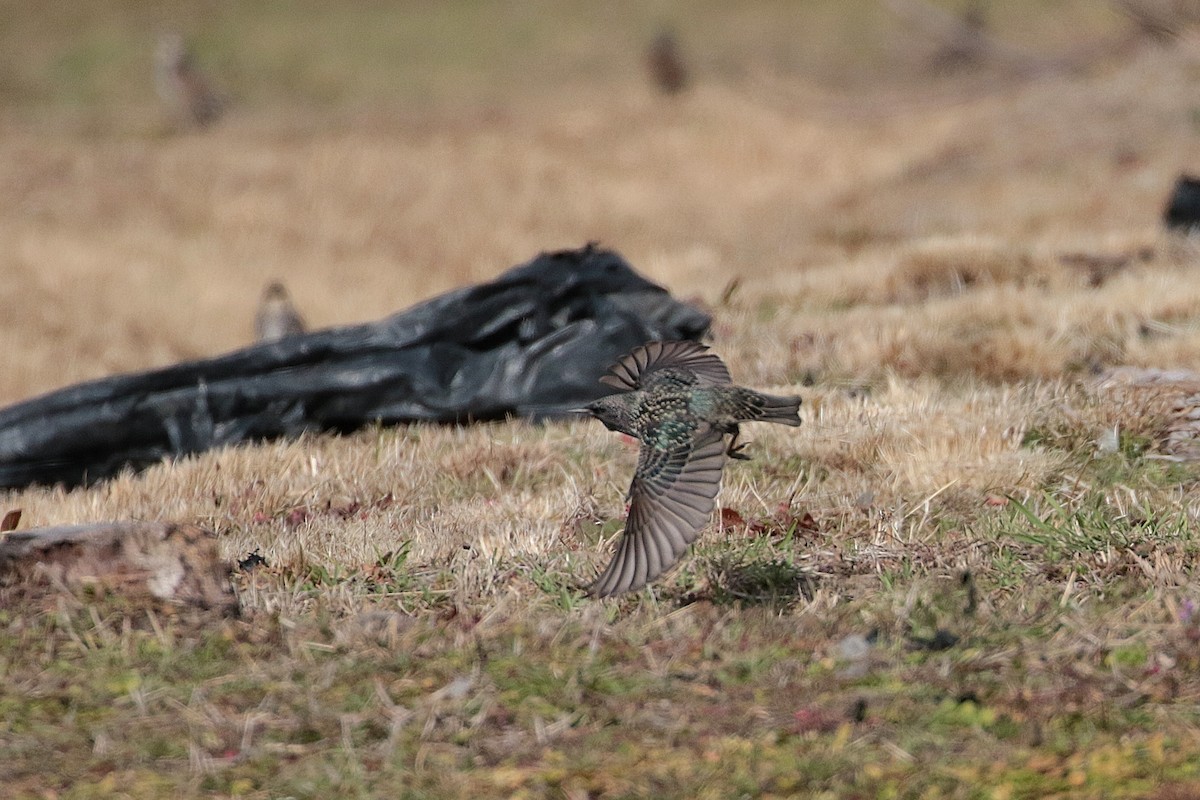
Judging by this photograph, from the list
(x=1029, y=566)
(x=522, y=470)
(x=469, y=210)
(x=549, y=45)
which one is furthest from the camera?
(x=549, y=45)

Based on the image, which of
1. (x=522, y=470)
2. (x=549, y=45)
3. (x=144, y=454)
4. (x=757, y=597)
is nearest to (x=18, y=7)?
(x=549, y=45)

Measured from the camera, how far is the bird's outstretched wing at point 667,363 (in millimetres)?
4672

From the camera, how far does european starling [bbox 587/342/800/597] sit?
353 cm

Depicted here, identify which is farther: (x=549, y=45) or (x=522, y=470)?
(x=549, y=45)

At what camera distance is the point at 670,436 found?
13.1 feet

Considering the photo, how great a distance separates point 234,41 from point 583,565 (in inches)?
1019

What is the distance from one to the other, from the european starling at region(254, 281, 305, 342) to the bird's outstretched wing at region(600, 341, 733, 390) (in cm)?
715

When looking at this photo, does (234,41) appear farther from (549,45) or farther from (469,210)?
(469,210)

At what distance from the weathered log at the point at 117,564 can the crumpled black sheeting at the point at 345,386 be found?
289 centimetres

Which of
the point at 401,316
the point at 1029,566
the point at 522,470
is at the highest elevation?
the point at 401,316

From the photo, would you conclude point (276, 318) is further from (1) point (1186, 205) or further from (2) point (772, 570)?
(2) point (772, 570)

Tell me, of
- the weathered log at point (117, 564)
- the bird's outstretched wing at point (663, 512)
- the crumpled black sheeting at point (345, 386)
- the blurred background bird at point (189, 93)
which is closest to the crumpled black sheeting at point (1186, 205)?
the crumpled black sheeting at point (345, 386)

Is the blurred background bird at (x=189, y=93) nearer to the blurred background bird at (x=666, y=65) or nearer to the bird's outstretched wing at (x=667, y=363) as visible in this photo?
the blurred background bird at (x=666, y=65)

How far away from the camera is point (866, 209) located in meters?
14.9
